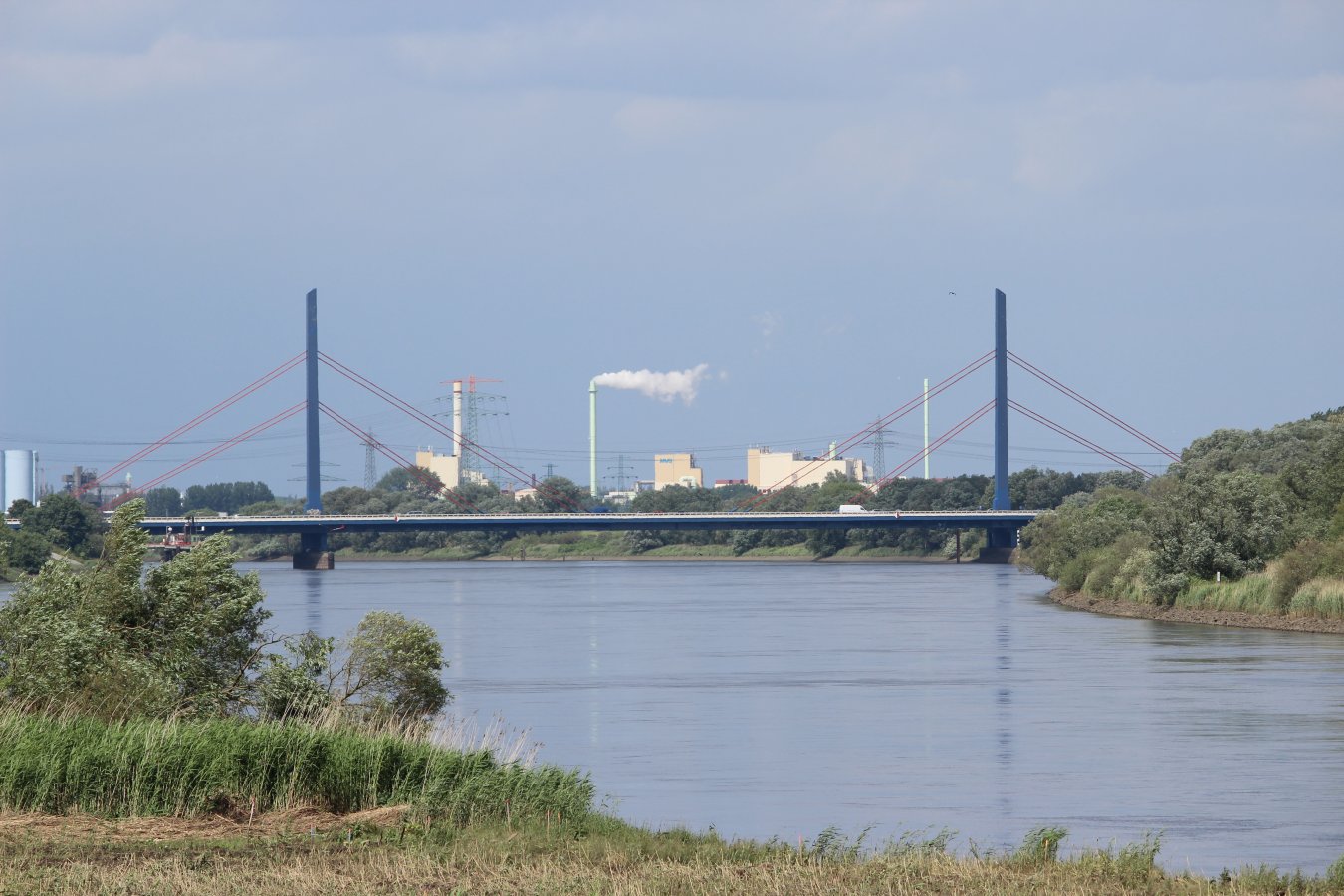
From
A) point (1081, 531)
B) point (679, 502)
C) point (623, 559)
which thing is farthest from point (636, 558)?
point (1081, 531)

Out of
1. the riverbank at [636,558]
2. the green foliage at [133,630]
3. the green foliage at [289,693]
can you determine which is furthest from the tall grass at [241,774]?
the riverbank at [636,558]

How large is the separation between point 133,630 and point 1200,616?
1554 inches

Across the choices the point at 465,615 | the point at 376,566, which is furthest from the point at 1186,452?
the point at 376,566

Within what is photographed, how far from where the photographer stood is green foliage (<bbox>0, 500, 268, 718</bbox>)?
19.9 m

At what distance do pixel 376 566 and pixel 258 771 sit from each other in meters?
110

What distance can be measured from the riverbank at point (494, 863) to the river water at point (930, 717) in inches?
110

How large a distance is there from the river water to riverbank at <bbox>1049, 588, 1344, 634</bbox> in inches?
A: 39.0

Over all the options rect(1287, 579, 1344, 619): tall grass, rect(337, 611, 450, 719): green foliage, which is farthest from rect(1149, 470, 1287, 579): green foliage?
rect(337, 611, 450, 719): green foliage

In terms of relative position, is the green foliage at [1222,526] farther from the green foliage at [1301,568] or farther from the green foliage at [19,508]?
the green foliage at [19,508]

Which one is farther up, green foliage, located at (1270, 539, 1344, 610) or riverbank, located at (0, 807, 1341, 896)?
green foliage, located at (1270, 539, 1344, 610)

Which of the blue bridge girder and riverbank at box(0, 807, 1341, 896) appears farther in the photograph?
the blue bridge girder

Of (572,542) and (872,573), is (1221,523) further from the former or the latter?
(572,542)

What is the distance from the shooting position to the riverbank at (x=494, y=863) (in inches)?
522

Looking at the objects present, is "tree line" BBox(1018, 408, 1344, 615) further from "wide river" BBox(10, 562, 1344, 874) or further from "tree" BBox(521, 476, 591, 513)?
"tree" BBox(521, 476, 591, 513)
